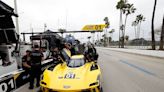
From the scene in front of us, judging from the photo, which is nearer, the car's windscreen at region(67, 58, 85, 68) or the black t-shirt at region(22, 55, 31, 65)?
the car's windscreen at region(67, 58, 85, 68)

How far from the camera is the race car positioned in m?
5.18

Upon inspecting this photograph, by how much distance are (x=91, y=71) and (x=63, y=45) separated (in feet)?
19.5

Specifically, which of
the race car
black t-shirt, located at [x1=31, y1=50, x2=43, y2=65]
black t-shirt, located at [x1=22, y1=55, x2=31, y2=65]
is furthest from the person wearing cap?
the race car

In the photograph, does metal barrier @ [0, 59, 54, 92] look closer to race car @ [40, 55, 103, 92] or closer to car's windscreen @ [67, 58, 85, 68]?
race car @ [40, 55, 103, 92]

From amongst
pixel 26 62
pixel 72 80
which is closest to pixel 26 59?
pixel 26 62

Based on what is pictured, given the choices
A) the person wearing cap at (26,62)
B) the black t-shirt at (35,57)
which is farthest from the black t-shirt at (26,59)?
the black t-shirt at (35,57)

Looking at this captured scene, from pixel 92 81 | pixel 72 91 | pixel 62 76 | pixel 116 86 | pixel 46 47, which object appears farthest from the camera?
pixel 46 47

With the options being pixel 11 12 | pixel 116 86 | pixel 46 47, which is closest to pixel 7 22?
pixel 11 12

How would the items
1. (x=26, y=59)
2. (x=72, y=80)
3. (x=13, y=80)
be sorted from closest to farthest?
(x=72, y=80)
(x=13, y=80)
(x=26, y=59)

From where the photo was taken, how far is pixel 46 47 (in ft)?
38.2

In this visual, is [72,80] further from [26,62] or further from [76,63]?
[26,62]

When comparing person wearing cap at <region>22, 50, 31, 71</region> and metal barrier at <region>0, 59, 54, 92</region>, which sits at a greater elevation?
person wearing cap at <region>22, 50, 31, 71</region>

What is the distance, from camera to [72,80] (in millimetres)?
5527

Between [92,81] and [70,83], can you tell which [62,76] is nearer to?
[70,83]
